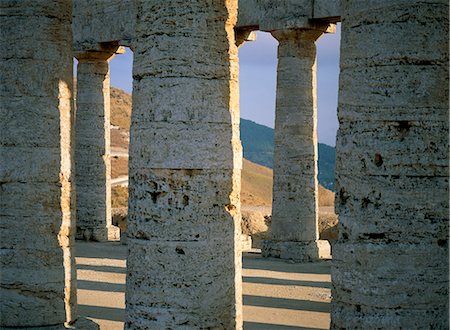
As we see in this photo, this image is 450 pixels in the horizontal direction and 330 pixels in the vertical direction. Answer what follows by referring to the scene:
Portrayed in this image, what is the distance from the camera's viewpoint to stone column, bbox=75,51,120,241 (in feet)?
89.9

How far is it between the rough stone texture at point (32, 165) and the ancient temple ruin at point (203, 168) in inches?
0.9

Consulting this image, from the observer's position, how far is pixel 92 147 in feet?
90.1

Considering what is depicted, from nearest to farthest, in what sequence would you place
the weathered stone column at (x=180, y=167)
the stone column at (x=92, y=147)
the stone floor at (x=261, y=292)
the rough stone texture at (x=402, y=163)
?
the rough stone texture at (x=402, y=163) → the weathered stone column at (x=180, y=167) → the stone floor at (x=261, y=292) → the stone column at (x=92, y=147)

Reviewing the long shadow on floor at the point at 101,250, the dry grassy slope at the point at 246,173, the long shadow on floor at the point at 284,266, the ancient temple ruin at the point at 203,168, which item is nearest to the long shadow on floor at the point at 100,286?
the long shadow on floor at the point at 101,250

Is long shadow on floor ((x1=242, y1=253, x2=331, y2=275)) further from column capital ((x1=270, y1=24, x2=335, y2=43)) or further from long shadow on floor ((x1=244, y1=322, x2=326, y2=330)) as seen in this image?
column capital ((x1=270, y1=24, x2=335, y2=43))

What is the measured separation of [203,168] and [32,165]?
13.3ft

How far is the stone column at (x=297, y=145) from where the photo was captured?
75.0 feet

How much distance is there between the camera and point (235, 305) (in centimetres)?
1089

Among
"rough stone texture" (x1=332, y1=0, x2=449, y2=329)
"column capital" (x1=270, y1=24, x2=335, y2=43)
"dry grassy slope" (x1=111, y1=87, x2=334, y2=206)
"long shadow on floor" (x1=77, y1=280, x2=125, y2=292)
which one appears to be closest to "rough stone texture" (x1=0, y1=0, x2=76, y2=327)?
"long shadow on floor" (x1=77, y1=280, x2=125, y2=292)

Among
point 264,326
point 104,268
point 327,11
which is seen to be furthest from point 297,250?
point 264,326

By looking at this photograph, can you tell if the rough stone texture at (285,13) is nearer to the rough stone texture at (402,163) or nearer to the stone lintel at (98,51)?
the stone lintel at (98,51)

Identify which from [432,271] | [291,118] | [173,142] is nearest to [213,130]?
[173,142]

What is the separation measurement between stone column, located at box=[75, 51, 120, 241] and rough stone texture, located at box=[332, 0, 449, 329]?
1894 centimetres

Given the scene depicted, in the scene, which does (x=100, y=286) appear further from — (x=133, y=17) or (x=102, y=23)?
(x=102, y=23)
